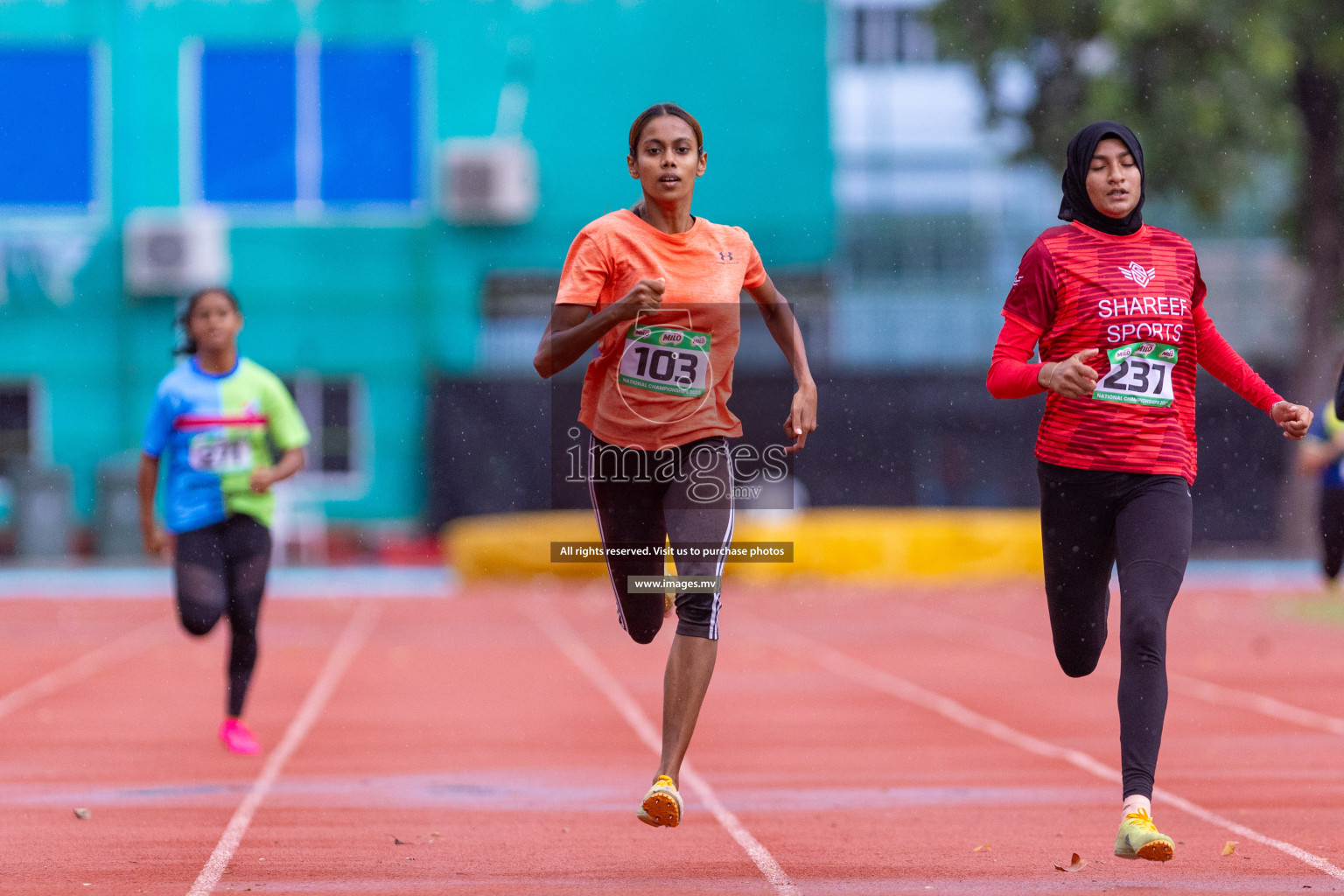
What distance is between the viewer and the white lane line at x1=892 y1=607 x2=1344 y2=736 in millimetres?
10148

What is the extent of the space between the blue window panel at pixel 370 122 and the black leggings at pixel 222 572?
19637mm

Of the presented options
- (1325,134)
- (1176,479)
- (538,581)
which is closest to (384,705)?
(1176,479)

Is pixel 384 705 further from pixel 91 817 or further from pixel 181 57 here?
pixel 181 57

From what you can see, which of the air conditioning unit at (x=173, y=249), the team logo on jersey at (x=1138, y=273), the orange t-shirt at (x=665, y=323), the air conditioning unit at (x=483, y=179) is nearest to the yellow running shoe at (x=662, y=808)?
the orange t-shirt at (x=665, y=323)

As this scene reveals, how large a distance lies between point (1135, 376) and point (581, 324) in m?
1.44

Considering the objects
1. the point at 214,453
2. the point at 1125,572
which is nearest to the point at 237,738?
the point at 214,453

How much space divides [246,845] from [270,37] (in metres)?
22.9

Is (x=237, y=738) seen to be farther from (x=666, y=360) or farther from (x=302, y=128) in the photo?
(x=302, y=128)

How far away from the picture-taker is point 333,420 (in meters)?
28.1

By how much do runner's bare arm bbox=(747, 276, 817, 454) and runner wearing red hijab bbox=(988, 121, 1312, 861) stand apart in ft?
1.63

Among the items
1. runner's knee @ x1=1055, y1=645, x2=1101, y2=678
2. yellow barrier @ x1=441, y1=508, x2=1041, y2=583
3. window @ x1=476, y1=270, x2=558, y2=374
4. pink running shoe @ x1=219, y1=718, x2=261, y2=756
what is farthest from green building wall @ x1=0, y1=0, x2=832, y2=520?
runner's knee @ x1=1055, y1=645, x2=1101, y2=678

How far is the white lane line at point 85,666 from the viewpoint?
460 inches

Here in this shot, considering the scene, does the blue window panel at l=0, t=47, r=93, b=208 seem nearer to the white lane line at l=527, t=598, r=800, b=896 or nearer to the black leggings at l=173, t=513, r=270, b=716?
the white lane line at l=527, t=598, r=800, b=896

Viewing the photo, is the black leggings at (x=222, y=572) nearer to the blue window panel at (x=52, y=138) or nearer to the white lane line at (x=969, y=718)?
the white lane line at (x=969, y=718)
